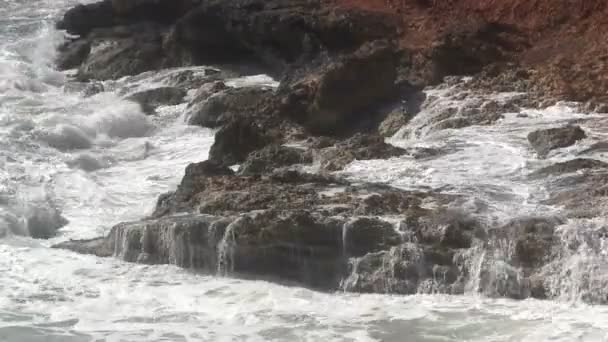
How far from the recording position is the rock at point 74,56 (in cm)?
2212

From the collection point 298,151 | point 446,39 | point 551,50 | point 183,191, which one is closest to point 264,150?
point 298,151

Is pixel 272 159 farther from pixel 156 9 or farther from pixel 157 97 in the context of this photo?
pixel 156 9

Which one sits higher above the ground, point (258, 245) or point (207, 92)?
point (207, 92)

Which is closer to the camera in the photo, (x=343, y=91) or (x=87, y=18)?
(x=343, y=91)

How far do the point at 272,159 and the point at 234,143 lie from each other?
0.95 m

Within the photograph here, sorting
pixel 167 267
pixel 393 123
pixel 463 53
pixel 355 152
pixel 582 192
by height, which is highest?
pixel 463 53

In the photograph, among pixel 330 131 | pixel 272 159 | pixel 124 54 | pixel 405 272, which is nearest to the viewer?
pixel 405 272

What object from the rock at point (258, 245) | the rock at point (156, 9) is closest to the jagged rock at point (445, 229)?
the rock at point (258, 245)

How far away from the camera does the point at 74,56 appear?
73.1 feet

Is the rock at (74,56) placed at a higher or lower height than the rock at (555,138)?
higher

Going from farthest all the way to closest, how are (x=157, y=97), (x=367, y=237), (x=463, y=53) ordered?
(x=157, y=97), (x=463, y=53), (x=367, y=237)

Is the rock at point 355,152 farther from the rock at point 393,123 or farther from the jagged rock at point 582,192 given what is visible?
the jagged rock at point 582,192

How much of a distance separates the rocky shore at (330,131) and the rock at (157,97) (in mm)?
37

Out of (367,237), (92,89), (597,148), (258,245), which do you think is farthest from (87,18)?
(367,237)
